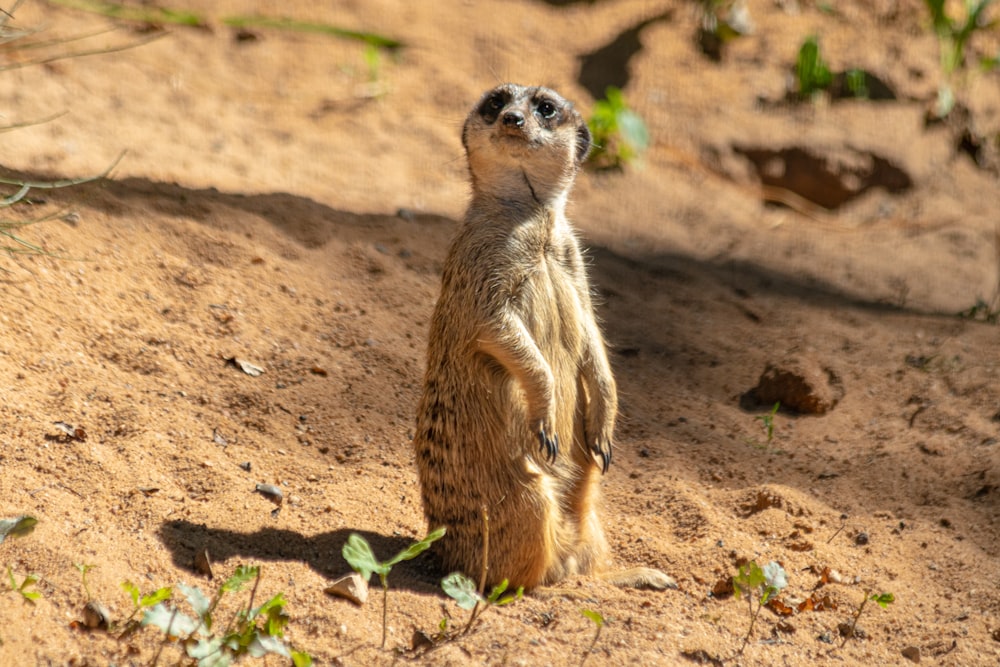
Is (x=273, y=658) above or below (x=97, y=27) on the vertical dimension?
below

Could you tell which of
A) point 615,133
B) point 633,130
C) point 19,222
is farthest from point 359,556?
point 633,130

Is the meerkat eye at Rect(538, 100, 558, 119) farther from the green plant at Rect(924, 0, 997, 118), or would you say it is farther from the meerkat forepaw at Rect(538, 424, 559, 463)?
the green plant at Rect(924, 0, 997, 118)

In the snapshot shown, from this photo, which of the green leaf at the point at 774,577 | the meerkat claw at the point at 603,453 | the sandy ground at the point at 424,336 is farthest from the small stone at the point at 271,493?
the green leaf at the point at 774,577

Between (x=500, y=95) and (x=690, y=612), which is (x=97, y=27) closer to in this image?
(x=500, y=95)

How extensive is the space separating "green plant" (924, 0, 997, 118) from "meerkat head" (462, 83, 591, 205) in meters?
4.55

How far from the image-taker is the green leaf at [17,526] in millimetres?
2309

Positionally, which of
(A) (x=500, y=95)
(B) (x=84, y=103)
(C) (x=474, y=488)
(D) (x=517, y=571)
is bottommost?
(D) (x=517, y=571)

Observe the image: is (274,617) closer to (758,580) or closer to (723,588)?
(758,580)

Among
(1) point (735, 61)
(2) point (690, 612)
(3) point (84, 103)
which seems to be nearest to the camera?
(2) point (690, 612)

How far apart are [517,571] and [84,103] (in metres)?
3.92

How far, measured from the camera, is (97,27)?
6.11 meters

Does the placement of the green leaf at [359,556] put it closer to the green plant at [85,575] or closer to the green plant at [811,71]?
the green plant at [85,575]

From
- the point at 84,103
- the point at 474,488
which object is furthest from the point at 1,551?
the point at 84,103

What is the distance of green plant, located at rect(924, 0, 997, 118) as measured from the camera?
6.84 metres
